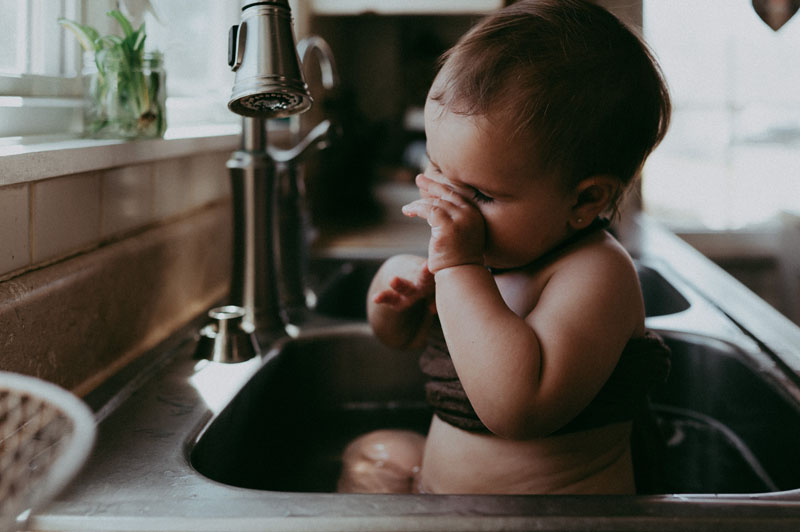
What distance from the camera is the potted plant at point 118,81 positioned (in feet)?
2.68

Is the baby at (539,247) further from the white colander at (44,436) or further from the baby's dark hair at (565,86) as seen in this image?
the white colander at (44,436)

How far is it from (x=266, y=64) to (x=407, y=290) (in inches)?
11.0

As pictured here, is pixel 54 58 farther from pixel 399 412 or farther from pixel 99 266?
pixel 399 412

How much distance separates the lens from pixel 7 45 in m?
0.76

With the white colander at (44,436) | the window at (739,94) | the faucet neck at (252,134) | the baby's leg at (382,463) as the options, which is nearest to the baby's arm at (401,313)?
the baby's leg at (382,463)

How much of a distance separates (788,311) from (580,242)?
2192 millimetres

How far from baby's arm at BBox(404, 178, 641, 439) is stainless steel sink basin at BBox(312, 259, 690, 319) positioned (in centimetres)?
50

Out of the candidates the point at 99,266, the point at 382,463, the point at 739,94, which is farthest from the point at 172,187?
the point at 739,94

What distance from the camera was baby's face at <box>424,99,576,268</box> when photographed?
0.63 meters

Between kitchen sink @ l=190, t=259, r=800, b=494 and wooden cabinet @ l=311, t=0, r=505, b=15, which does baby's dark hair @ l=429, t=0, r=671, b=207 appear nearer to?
kitchen sink @ l=190, t=259, r=800, b=494

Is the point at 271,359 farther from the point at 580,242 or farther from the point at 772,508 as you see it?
the point at 772,508

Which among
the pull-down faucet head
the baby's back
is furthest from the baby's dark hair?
the baby's back

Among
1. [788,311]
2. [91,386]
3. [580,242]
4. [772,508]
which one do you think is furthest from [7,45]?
[788,311]

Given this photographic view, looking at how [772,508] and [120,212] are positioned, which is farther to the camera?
[120,212]
